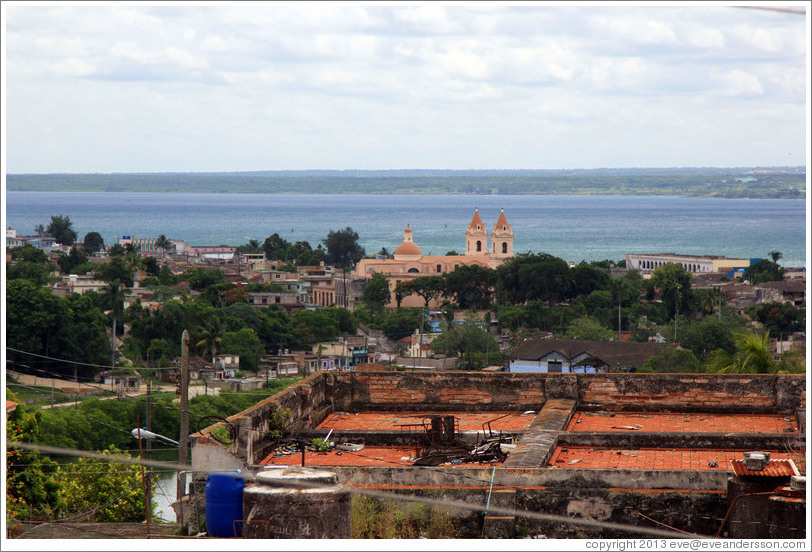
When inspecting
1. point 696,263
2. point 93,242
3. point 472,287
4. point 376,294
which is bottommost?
point 376,294

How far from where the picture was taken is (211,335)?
55.5 meters

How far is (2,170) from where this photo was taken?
3930mm

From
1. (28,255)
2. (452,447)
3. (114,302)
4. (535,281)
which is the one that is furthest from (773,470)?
(28,255)

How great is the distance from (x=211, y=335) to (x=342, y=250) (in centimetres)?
6231

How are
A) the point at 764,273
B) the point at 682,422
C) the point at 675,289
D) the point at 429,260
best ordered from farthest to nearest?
the point at 429,260
the point at 764,273
the point at 675,289
the point at 682,422

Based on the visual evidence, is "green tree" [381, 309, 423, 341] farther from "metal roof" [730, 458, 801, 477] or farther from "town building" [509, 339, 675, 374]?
"metal roof" [730, 458, 801, 477]

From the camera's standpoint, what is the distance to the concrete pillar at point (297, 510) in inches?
160

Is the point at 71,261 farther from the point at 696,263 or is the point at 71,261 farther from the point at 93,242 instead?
the point at 696,263

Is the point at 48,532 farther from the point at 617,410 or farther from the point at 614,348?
the point at 614,348

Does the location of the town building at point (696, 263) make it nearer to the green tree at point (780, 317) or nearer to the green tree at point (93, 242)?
the green tree at point (780, 317)

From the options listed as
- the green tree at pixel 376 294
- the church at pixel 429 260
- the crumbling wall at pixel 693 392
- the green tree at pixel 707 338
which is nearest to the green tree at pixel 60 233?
the church at pixel 429 260

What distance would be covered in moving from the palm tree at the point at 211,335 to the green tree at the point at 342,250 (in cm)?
6045

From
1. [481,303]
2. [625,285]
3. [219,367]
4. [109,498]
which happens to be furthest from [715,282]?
[109,498]

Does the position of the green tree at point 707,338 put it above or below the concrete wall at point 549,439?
below
